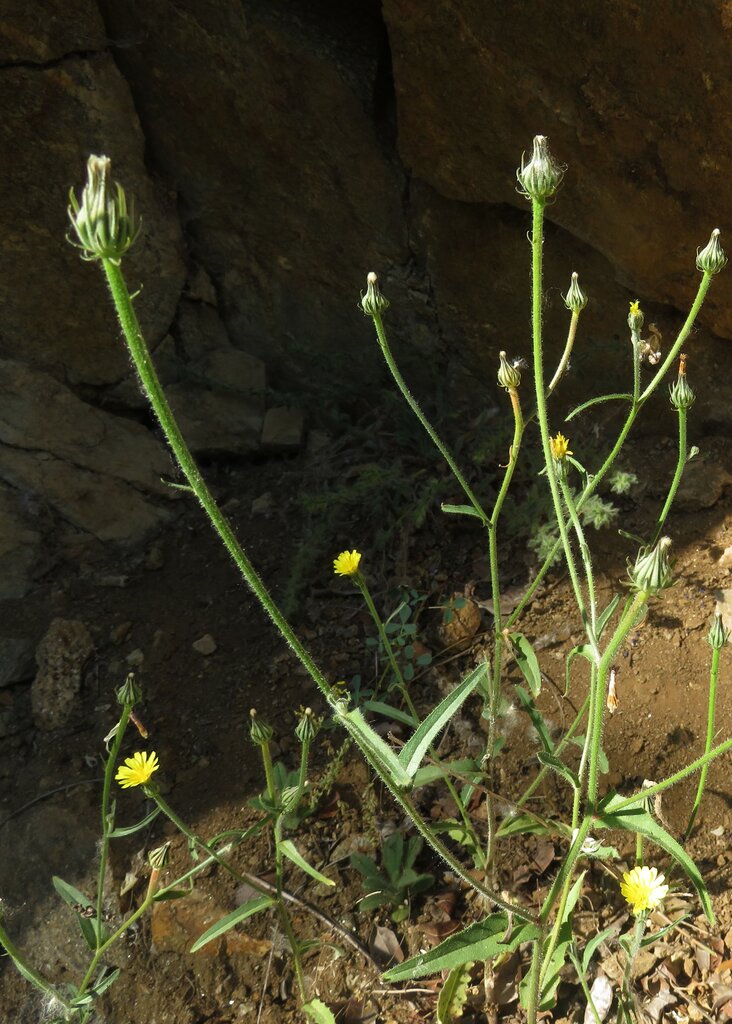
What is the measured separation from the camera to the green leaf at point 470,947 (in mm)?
1605

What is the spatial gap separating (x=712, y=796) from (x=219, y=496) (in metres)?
2.20

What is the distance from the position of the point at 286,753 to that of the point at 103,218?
6.15 feet

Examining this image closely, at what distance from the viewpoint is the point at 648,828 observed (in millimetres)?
1580

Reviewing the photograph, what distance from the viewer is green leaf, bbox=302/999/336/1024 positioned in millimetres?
1925

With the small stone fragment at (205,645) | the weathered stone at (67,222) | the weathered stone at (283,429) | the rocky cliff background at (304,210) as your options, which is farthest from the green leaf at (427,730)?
the weathered stone at (67,222)

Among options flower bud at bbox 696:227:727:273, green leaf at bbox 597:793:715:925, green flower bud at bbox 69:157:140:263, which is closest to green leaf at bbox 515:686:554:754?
green leaf at bbox 597:793:715:925

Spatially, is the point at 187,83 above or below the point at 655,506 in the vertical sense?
above

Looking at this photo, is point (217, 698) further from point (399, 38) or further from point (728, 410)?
point (399, 38)

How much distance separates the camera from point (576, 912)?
209 cm

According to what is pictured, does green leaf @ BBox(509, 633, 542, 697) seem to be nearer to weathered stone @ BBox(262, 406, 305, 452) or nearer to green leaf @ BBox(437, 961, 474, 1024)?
green leaf @ BBox(437, 961, 474, 1024)

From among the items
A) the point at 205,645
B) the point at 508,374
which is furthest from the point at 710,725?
the point at 205,645

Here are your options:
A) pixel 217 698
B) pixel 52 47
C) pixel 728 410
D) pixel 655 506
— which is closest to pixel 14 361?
pixel 52 47

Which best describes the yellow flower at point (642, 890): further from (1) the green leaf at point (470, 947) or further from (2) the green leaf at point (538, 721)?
(2) the green leaf at point (538, 721)

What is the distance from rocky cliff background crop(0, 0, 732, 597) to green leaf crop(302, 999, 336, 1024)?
71.4 inches
